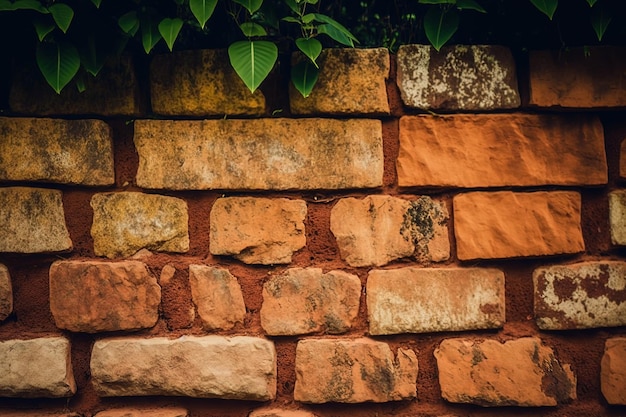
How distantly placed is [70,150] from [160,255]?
341mm

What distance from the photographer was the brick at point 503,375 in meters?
1.26

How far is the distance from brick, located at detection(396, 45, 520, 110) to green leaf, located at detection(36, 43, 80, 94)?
78 centimetres

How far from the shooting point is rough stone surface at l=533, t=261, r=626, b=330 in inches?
49.8

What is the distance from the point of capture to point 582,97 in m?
1.27

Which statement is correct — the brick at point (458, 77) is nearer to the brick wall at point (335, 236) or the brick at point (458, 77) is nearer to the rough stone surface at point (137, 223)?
the brick wall at point (335, 236)

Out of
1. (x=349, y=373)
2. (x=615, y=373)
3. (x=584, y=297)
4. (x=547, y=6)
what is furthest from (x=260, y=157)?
(x=615, y=373)

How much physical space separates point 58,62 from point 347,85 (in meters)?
0.69

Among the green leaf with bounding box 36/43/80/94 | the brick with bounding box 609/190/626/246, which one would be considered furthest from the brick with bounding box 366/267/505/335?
the green leaf with bounding box 36/43/80/94

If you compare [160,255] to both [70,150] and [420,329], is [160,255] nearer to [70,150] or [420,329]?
[70,150]

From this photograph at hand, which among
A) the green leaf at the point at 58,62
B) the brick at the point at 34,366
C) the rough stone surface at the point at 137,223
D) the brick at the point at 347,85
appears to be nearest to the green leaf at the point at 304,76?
the brick at the point at 347,85

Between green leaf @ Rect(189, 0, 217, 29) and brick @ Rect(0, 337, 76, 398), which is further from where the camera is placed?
brick @ Rect(0, 337, 76, 398)

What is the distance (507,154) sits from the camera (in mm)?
1272

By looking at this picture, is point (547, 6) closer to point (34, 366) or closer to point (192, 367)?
point (192, 367)

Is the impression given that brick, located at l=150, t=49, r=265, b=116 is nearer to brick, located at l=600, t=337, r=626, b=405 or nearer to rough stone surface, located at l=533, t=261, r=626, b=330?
rough stone surface, located at l=533, t=261, r=626, b=330
